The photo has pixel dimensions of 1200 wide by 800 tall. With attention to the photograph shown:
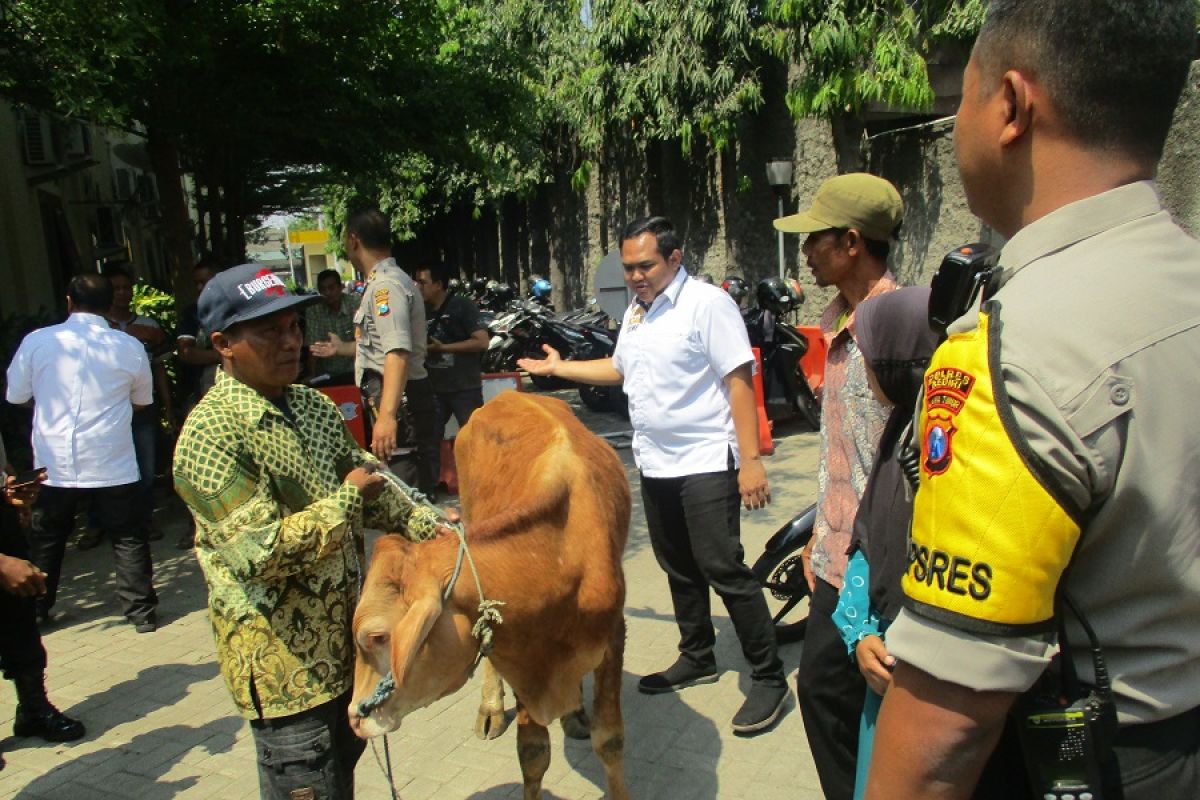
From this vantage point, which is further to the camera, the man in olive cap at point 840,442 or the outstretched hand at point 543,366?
the outstretched hand at point 543,366

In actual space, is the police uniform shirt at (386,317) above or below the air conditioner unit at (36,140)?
below

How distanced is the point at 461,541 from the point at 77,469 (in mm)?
3883

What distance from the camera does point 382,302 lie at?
18.7ft

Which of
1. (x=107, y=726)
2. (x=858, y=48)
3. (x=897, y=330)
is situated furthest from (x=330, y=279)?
(x=897, y=330)

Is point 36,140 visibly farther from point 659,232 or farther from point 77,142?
point 659,232

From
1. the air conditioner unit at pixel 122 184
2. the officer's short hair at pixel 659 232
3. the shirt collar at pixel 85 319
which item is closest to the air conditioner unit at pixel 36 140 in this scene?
the air conditioner unit at pixel 122 184

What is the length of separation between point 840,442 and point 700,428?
136 centimetres

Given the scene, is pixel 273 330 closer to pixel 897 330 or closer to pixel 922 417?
pixel 897 330

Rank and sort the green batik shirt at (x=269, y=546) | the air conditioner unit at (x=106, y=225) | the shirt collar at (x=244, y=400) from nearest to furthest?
the green batik shirt at (x=269, y=546) < the shirt collar at (x=244, y=400) < the air conditioner unit at (x=106, y=225)

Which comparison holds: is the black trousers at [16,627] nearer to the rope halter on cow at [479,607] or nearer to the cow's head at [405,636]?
the rope halter on cow at [479,607]

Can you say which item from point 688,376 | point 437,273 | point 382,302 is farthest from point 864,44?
point 688,376

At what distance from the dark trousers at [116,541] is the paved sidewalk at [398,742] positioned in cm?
20

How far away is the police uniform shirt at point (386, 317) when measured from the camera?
568 centimetres

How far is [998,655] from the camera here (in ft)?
3.65
